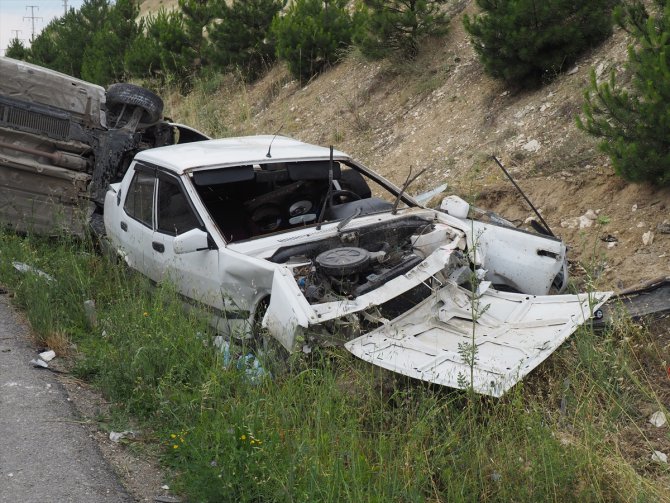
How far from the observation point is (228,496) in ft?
12.3

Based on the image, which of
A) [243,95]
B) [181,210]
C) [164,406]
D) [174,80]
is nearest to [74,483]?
[164,406]

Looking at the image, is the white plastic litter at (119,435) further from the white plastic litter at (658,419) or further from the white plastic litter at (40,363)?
the white plastic litter at (658,419)

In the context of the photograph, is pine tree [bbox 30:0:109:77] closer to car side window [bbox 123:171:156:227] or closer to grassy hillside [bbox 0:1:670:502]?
grassy hillside [bbox 0:1:670:502]

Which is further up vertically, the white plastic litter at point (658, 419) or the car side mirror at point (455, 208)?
the car side mirror at point (455, 208)

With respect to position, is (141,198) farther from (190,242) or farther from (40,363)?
(40,363)

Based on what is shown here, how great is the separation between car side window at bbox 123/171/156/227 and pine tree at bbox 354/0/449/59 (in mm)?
6544

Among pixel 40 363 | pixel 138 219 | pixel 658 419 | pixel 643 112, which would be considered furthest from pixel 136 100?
pixel 658 419

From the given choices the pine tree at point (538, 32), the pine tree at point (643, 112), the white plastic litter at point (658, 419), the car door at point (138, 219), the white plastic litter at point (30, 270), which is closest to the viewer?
the white plastic litter at point (658, 419)

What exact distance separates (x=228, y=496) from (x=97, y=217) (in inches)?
215

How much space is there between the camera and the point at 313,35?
48.1 ft

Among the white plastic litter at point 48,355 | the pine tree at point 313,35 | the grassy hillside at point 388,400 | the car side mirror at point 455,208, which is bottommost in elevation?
the white plastic litter at point 48,355

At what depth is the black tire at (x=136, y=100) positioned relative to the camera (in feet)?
29.6

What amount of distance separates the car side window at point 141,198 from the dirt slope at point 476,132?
3.28 metres

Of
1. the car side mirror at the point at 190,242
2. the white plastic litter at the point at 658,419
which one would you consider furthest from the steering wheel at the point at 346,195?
the white plastic litter at the point at 658,419
